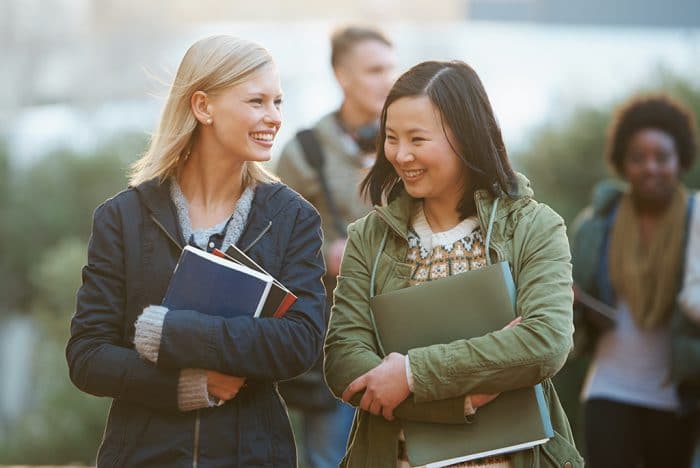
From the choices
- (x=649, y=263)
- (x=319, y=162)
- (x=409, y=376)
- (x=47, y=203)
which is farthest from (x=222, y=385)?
(x=47, y=203)

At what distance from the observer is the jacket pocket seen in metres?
2.72

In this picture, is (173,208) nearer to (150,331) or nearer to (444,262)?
(150,331)

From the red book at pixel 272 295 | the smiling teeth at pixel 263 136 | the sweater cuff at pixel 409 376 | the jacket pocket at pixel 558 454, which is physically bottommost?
the jacket pocket at pixel 558 454

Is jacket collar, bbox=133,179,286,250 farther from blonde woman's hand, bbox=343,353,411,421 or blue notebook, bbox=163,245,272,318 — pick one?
blonde woman's hand, bbox=343,353,411,421

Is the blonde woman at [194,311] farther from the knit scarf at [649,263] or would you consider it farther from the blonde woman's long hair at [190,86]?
the knit scarf at [649,263]

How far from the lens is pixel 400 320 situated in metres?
2.78

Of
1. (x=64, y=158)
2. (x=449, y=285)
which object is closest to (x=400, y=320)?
(x=449, y=285)

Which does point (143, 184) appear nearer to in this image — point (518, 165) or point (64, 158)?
point (518, 165)

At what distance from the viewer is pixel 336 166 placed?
4.39 metres

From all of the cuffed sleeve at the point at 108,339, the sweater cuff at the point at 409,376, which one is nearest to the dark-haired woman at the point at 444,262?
the sweater cuff at the point at 409,376

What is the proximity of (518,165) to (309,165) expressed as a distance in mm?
4017

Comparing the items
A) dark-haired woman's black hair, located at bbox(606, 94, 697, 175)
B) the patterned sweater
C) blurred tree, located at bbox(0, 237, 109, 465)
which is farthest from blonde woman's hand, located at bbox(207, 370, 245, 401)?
blurred tree, located at bbox(0, 237, 109, 465)

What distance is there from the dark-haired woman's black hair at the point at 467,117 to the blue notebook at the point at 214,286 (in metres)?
0.63

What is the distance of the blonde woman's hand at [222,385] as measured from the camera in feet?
8.89
